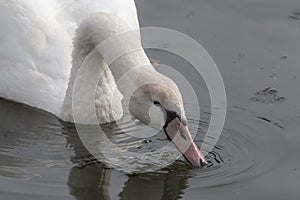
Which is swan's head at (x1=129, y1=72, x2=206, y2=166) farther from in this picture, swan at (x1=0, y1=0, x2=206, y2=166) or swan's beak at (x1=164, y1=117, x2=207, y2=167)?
swan at (x1=0, y1=0, x2=206, y2=166)

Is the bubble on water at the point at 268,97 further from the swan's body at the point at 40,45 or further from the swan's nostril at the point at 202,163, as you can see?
the swan's nostril at the point at 202,163

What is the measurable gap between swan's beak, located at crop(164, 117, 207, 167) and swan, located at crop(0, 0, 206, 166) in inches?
34.2

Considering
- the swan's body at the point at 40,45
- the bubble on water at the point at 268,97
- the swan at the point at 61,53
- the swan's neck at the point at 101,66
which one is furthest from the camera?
the bubble on water at the point at 268,97

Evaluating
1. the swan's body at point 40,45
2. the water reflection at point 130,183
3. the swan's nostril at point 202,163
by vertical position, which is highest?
the swan's body at point 40,45

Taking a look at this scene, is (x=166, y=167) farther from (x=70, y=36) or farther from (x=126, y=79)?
(x=70, y=36)

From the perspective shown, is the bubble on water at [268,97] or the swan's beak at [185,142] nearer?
the swan's beak at [185,142]

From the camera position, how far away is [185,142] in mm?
8734

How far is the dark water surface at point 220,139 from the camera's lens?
877 centimetres

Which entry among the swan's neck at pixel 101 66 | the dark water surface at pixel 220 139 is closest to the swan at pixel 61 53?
the swan's neck at pixel 101 66

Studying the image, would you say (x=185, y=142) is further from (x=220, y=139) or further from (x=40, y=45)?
(x=40, y=45)

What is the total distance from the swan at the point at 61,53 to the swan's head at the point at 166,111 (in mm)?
568

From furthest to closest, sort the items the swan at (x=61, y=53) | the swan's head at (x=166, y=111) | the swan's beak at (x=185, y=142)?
1. the swan at (x=61, y=53)
2. the swan's beak at (x=185, y=142)
3. the swan's head at (x=166, y=111)

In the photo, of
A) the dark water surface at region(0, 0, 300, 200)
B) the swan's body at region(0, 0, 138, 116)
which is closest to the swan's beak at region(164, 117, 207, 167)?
the dark water surface at region(0, 0, 300, 200)

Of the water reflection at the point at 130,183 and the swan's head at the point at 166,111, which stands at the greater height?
the swan's head at the point at 166,111
